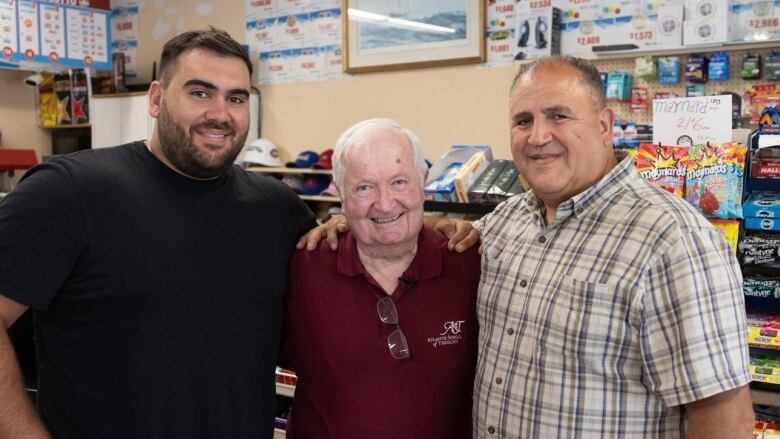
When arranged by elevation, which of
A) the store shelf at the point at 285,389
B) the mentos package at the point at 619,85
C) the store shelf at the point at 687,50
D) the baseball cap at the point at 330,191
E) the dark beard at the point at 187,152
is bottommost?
the store shelf at the point at 285,389

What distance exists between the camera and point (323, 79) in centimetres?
559

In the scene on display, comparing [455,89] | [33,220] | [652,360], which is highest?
[455,89]

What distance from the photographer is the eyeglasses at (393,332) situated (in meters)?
1.85

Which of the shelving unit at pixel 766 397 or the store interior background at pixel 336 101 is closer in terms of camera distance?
the shelving unit at pixel 766 397

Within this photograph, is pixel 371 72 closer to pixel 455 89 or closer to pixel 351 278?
pixel 455 89

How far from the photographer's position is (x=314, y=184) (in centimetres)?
524

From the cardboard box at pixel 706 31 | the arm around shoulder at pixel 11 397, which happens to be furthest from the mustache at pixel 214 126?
the cardboard box at pixel 706 31

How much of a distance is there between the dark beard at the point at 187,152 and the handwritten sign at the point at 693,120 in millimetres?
1577

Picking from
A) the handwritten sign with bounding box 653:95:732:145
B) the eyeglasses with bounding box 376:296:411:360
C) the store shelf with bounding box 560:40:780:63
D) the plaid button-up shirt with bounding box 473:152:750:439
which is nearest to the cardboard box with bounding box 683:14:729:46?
the store shelf with bounding box 560:40:780:63

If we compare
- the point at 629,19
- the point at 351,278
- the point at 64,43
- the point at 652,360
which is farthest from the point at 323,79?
the point at 652,360

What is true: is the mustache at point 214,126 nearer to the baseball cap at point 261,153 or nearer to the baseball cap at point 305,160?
the baseball cap at point 305,160

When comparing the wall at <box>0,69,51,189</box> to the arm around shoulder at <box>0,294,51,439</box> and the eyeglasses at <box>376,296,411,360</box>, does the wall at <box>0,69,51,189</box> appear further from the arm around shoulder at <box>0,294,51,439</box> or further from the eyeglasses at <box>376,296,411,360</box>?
the eyeglasses at <box>376,296,411,360</box>

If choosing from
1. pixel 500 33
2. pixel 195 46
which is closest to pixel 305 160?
pixel 500 33

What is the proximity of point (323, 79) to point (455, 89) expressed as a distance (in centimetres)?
122
